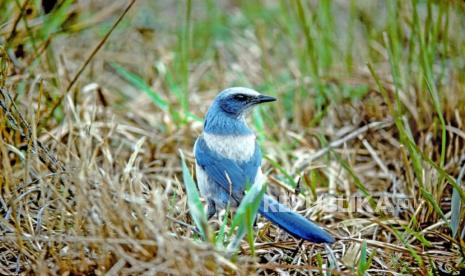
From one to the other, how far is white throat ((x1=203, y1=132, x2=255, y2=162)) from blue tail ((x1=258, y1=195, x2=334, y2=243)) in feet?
1.20

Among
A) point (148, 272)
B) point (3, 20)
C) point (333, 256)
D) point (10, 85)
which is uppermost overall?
point (3, 20)

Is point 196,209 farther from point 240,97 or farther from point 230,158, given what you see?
point 240,97

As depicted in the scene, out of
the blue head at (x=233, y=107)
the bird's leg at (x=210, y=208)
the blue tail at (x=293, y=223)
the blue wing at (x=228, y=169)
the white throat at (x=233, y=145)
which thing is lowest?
the bird's leg at (x=210, y=208)

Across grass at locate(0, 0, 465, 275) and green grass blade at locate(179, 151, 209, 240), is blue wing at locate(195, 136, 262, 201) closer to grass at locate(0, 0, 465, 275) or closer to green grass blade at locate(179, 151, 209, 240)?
grass at locate(0, 0, 465, 275)

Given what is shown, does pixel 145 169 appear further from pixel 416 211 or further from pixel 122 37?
pixel 122 37

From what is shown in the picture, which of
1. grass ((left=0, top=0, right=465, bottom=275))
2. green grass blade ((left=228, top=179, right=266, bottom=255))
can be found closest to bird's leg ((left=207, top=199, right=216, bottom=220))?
grass ((left=0, top=0, right=465, bottom=275))

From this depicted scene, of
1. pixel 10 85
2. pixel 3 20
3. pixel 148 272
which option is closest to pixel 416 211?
pixel 148 272

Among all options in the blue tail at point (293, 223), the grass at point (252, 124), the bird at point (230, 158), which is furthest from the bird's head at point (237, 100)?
the blue tail at point (293, 223)

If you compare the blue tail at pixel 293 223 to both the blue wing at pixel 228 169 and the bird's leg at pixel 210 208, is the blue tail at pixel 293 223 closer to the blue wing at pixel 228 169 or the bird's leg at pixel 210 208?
the blue wing at pixel 228 169

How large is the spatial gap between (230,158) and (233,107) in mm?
357

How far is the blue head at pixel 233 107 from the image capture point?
125 inches

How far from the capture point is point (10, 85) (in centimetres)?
326

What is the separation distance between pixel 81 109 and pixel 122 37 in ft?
4.51

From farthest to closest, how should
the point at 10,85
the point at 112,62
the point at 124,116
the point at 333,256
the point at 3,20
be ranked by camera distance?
the point at 112,62
the point at 124,116
the point at 3,20
the point at 10,85
the point at 333,256
